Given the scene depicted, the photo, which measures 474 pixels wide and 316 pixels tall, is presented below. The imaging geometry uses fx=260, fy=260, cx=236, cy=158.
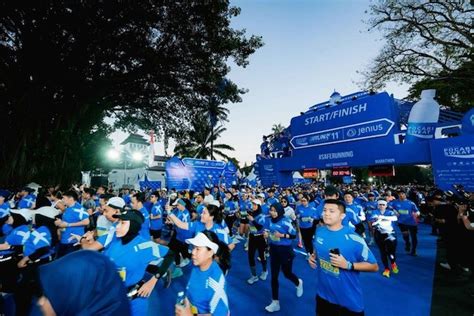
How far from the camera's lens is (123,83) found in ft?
53.3

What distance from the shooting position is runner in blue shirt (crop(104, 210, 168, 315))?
3.00m

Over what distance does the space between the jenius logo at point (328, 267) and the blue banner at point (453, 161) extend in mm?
6109

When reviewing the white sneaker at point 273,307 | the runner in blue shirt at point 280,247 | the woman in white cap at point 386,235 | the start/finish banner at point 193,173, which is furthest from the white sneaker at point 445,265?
the start/finish banner at point 193,173

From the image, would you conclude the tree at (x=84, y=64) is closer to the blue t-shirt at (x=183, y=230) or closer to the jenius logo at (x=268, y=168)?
the jenius logo at (x=268, y=168)

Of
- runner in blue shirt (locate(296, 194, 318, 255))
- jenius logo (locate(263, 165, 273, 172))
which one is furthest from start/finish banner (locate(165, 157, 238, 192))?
runner in blue shirt (locate(296, 194, 318, 255))

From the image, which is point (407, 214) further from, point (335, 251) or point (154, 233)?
point (154, 233)

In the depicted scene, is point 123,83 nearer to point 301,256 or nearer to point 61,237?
point 61,237

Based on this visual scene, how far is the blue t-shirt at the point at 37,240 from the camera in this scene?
14.6ft

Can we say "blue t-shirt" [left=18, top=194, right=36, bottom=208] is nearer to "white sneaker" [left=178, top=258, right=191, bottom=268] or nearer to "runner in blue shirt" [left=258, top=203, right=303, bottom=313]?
"white sneaker" [left=178, top=258, right=191, bottom=268]

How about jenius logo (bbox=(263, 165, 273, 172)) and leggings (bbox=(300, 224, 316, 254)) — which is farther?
jenius logo (bbox=(263, 165, 273, 172))

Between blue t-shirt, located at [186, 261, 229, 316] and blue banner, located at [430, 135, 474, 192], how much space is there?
24.9 feet

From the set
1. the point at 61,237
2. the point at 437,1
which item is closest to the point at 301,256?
the point at 61,237

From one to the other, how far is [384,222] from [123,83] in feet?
51.7

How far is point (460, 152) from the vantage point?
7297mm
